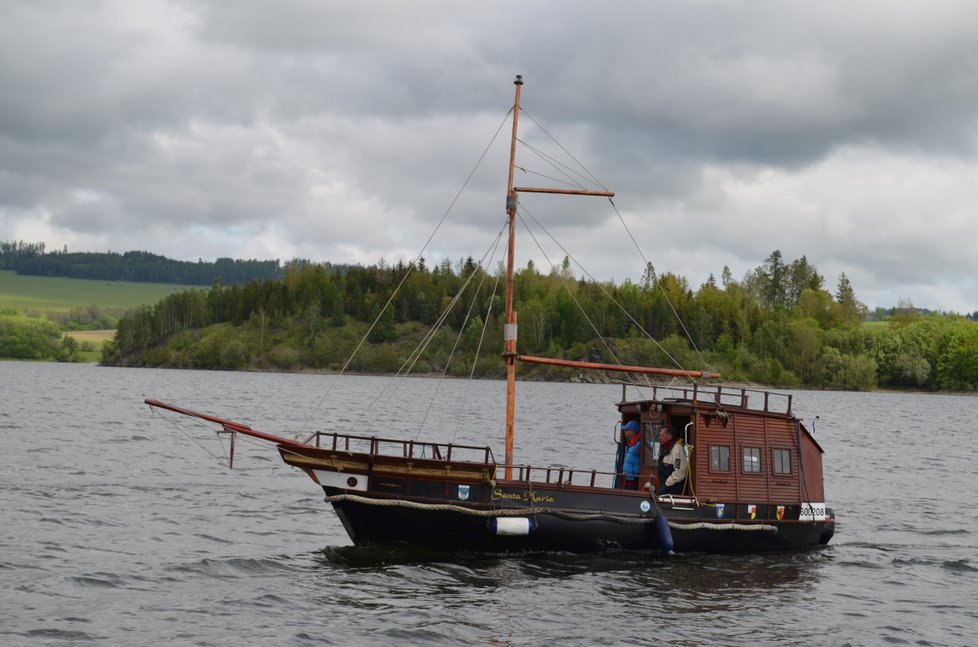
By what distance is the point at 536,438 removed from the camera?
6581 centimetres

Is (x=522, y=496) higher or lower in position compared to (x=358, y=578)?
higher

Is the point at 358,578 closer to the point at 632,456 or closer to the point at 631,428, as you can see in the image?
the point at 632,456

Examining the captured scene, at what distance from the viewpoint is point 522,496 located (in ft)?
88.0

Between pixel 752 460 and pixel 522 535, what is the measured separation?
7773 mm

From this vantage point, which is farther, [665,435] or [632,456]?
[632,456]

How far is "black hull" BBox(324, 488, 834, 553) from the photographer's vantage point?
26.3 m

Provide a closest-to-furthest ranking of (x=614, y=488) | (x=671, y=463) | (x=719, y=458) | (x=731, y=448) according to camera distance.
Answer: (x=614, y=488) < (x=671, y=463) < (x=719, y=458) < (x=731, y=448)

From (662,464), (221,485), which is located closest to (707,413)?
(662,464)

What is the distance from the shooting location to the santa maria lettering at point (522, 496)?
87.3 ft

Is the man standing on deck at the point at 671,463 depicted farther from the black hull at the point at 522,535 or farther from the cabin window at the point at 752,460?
the cabin window at the point at 752,460

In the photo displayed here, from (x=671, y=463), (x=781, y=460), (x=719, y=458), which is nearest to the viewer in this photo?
(x=671, y=463)

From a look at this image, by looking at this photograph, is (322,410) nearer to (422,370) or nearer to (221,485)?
(221,485)

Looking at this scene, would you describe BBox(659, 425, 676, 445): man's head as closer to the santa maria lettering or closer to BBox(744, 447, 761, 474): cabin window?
BBox(744, 447, 761, 474): cabin window

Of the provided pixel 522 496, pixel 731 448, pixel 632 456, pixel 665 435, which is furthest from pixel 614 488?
pixel 731 448
